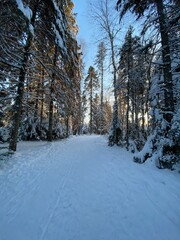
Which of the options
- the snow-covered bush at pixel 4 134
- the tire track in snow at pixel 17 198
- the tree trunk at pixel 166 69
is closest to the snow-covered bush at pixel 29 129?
the snow-covered bush at pixel 4 134

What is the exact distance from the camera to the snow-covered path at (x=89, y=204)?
8.30 ft

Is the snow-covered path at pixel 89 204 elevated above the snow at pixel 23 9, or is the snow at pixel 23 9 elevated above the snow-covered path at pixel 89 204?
the snow at pixel 23 9

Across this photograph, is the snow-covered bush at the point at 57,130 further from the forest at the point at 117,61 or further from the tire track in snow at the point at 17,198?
the tire track in snow at the point at 17,198

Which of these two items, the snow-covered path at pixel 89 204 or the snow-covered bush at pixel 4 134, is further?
the snow-covered bush at pixel 4 134

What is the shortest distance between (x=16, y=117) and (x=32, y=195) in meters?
4.97

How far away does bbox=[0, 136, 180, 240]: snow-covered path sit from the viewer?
99.6 inches

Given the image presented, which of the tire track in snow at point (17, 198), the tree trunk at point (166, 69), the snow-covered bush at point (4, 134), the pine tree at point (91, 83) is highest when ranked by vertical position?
the pine tree at point (91, 83)

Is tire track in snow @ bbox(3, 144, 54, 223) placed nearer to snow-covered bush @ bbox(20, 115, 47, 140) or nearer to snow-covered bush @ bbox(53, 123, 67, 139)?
Result: snow-covered bush @ bbox(20, 115, 47, 140)

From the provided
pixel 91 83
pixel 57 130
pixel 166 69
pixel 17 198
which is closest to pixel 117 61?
pixel 166 69

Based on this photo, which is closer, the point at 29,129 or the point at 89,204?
the point at 89,204

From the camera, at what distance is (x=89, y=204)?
3379 millimetres

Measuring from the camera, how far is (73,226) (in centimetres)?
268

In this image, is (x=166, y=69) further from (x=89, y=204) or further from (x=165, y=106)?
(x=89, y=204)

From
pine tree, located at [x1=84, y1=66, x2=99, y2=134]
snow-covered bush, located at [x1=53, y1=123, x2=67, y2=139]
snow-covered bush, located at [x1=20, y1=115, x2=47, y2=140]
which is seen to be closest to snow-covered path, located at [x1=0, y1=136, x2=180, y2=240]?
snow-covered bush, located at [x1=20, y1=115, x2=47, y2=140]
